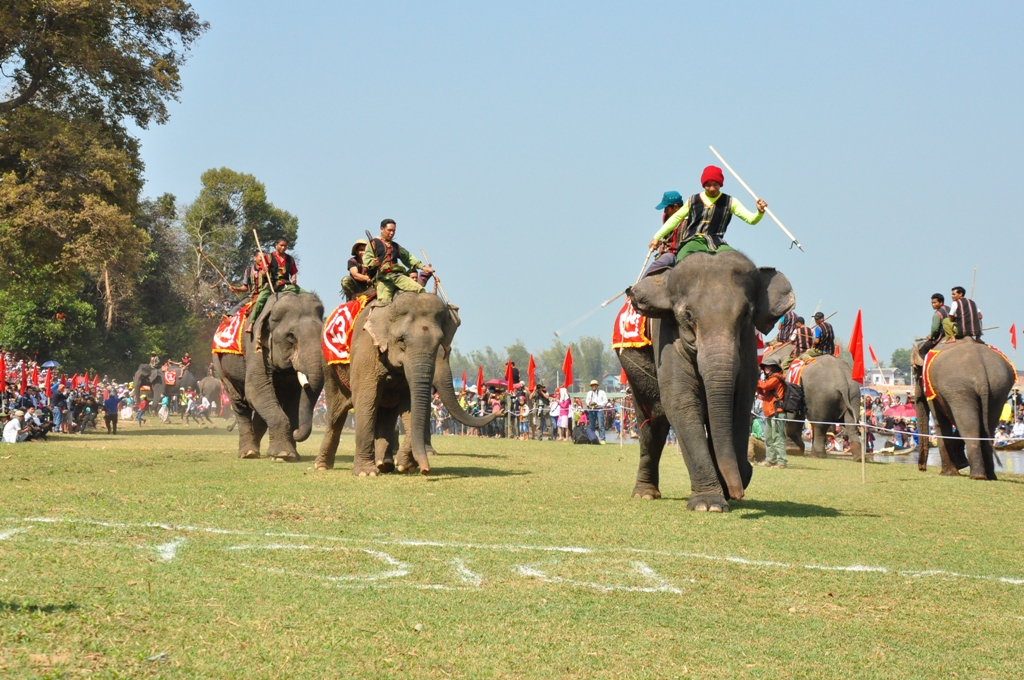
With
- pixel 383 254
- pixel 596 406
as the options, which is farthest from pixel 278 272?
pixel 596 406

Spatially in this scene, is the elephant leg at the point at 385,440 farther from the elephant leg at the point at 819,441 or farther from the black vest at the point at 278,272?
the elephant leg at the point at 819,441

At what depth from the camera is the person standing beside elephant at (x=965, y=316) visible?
20156 millimetres

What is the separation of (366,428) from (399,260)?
8.02ft

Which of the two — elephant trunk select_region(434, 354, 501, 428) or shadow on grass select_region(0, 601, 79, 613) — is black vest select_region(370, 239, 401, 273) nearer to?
elephant trunk select_region(434, 354, 501, 428)

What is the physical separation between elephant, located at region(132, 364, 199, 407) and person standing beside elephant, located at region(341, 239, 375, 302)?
109 feet

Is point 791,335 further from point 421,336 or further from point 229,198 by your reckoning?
point 229,198

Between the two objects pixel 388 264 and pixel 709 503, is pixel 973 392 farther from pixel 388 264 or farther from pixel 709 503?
pixel 388 264

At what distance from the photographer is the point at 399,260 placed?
1764cm

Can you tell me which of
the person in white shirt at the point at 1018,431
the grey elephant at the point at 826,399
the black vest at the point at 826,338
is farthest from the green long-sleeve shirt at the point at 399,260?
the person in white shirt at the point at 1018,431

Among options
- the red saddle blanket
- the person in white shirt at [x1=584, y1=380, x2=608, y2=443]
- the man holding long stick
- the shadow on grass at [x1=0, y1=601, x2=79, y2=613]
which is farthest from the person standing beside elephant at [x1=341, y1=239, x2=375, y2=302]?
the person in white shirt at [x1=584, y1=380, x2=608, y2=443]

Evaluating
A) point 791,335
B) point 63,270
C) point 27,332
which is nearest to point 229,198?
point 27,332

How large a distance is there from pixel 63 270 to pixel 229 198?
5808 centimetres

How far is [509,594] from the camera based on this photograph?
8141 mm

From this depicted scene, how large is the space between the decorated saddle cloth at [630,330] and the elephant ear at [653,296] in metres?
1.10
